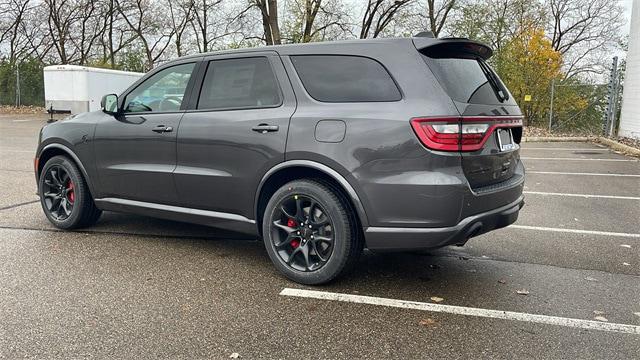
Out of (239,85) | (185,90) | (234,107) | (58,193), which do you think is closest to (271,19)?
(58,193)

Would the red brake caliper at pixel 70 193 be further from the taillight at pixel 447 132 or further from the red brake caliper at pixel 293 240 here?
the taillight at pixel 447 132

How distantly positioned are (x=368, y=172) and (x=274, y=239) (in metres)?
0.97

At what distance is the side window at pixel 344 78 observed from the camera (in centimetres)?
362

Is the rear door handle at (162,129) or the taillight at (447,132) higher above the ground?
the taillight at (447,132)

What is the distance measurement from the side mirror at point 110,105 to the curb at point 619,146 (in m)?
11.6

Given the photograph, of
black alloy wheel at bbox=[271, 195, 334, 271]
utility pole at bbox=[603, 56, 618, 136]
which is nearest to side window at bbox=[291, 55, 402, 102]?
black alloy wheel at bbox=[271, 195, 334, 271]

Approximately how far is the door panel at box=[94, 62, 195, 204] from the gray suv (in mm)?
13

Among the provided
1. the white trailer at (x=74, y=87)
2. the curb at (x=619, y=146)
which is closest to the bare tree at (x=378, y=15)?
the white trailer at (x=74, y=87)

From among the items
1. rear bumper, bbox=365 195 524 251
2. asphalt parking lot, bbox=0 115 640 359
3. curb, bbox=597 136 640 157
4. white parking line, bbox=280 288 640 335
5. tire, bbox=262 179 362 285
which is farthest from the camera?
curb, bbox=597 136 640 157

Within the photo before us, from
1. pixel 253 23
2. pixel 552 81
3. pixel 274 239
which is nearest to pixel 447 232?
pixel 274 239

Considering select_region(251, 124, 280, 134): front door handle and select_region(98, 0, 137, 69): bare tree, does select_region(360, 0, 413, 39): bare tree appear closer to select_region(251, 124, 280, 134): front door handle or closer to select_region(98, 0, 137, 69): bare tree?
select_region(98, 0, 137, 69): bare tree

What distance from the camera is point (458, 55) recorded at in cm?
384

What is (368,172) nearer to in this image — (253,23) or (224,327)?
(224,327)

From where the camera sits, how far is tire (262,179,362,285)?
3666 mm
